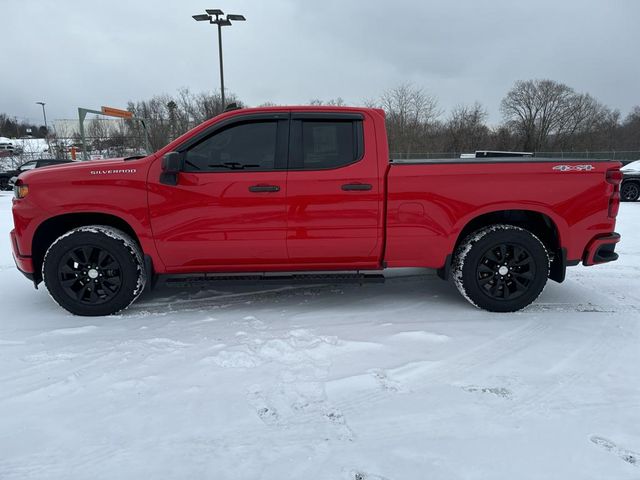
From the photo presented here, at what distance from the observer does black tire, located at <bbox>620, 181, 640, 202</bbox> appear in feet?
46.0

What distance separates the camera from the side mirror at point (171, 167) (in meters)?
3.58

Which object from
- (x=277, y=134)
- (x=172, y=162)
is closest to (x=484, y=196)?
(x=277, y=134)

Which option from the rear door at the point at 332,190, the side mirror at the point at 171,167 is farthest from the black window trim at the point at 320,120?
the side mirror at the point at 171,167

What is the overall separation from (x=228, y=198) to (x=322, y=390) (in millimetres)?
1910

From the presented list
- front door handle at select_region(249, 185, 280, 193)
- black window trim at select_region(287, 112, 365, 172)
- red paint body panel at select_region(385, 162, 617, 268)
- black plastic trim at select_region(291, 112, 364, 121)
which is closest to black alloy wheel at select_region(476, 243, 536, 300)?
red paint body panel at select_region(385, 162, 617, 268)

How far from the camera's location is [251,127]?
387cm

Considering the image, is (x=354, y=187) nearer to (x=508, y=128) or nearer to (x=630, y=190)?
(x=630, y=190)

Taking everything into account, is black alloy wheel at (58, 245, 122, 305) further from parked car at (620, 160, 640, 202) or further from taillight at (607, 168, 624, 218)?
parked car at (620, 160, 640, 202)

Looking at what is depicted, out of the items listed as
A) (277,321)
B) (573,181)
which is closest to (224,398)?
(277,321)

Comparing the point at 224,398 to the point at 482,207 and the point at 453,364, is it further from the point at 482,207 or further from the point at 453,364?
the point at 482,207

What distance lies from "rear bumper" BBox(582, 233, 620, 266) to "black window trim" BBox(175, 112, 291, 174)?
2980 millimetres

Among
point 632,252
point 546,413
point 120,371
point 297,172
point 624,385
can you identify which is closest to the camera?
point 546,413

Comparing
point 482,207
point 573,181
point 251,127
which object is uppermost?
point 251,127

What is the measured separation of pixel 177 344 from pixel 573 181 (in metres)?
3.76
